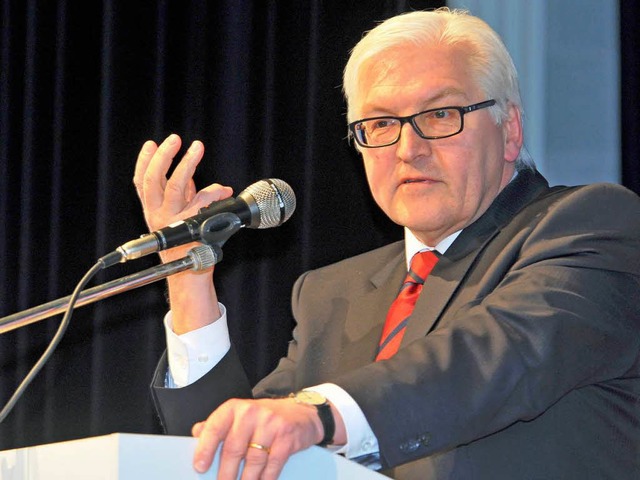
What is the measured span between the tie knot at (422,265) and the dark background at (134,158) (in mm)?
818

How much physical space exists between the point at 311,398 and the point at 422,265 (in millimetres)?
878

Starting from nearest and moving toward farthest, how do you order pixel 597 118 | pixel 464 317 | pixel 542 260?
pixel 464 317 → pixel 542 260 → pixel 597 118

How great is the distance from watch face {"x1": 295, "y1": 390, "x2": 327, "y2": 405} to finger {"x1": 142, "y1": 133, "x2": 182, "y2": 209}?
0.63m

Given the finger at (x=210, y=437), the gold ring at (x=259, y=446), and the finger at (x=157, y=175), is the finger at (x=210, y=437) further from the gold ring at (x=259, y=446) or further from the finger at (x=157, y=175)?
the finger at (x=157, y=175)

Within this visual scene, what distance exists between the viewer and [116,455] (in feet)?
3.43

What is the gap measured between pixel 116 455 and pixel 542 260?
95cm

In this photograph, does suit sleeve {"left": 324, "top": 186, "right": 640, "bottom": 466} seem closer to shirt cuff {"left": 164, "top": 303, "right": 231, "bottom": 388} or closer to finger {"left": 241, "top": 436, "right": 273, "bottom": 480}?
finger {"left": 241, "top": 436, "right": 273, "bottom": 480}

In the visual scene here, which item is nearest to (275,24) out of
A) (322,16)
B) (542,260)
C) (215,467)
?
(322,16)

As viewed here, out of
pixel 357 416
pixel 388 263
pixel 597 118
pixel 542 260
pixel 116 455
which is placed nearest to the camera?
pixel 116 455

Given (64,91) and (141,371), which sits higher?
(64,91)

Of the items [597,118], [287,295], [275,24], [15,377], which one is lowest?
[15,377]

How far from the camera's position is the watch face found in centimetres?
129

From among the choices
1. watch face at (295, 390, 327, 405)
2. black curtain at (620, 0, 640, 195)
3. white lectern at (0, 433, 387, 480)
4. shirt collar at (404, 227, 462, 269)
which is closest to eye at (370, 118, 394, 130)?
shirt collar at (404, 227, 462, 269)

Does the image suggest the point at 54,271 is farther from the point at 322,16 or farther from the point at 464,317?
the point at 464,317
